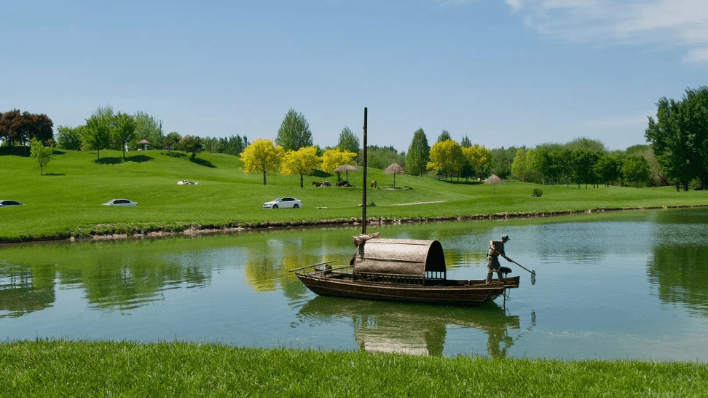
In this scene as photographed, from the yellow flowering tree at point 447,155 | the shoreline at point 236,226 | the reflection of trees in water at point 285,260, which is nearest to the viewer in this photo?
the reflection of trees in water at point 285,260

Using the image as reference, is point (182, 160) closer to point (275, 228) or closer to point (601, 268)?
point (275, 228)

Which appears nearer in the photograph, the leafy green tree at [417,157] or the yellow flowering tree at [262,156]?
the yellow flowering tree at [262,156]

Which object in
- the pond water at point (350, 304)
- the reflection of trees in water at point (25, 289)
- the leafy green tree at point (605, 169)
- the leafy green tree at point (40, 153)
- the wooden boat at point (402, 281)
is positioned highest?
the leafy green tree at point (40, 153)

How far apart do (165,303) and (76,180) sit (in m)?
82.0

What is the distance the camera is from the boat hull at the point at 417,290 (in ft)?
72.3

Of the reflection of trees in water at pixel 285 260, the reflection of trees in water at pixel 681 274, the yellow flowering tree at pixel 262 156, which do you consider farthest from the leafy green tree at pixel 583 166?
the reflection of trees in water at pixel 285 260

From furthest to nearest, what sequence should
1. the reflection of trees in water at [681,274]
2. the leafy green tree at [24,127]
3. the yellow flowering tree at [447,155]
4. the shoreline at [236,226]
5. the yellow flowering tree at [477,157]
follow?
the yellow flowering tree at [477,157]
the yellow flowering tree at [447,155]
the leafy green tree at [24,127]
the shoreline at [236,226]
the reflection of trees in water at [681,274]

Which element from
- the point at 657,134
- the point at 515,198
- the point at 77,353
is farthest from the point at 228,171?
the point at 77,353

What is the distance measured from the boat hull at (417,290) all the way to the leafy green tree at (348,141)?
486ft

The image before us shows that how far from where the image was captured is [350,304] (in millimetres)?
23828

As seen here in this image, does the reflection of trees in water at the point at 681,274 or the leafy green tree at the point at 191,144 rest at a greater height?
the leafy green tree at the point at 191,144

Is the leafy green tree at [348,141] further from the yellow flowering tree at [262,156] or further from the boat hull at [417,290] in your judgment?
the boat hull at [417,290]

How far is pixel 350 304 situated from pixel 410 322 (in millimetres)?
4018

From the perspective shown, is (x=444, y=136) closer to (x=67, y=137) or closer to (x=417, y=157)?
(x=417, y=157)
